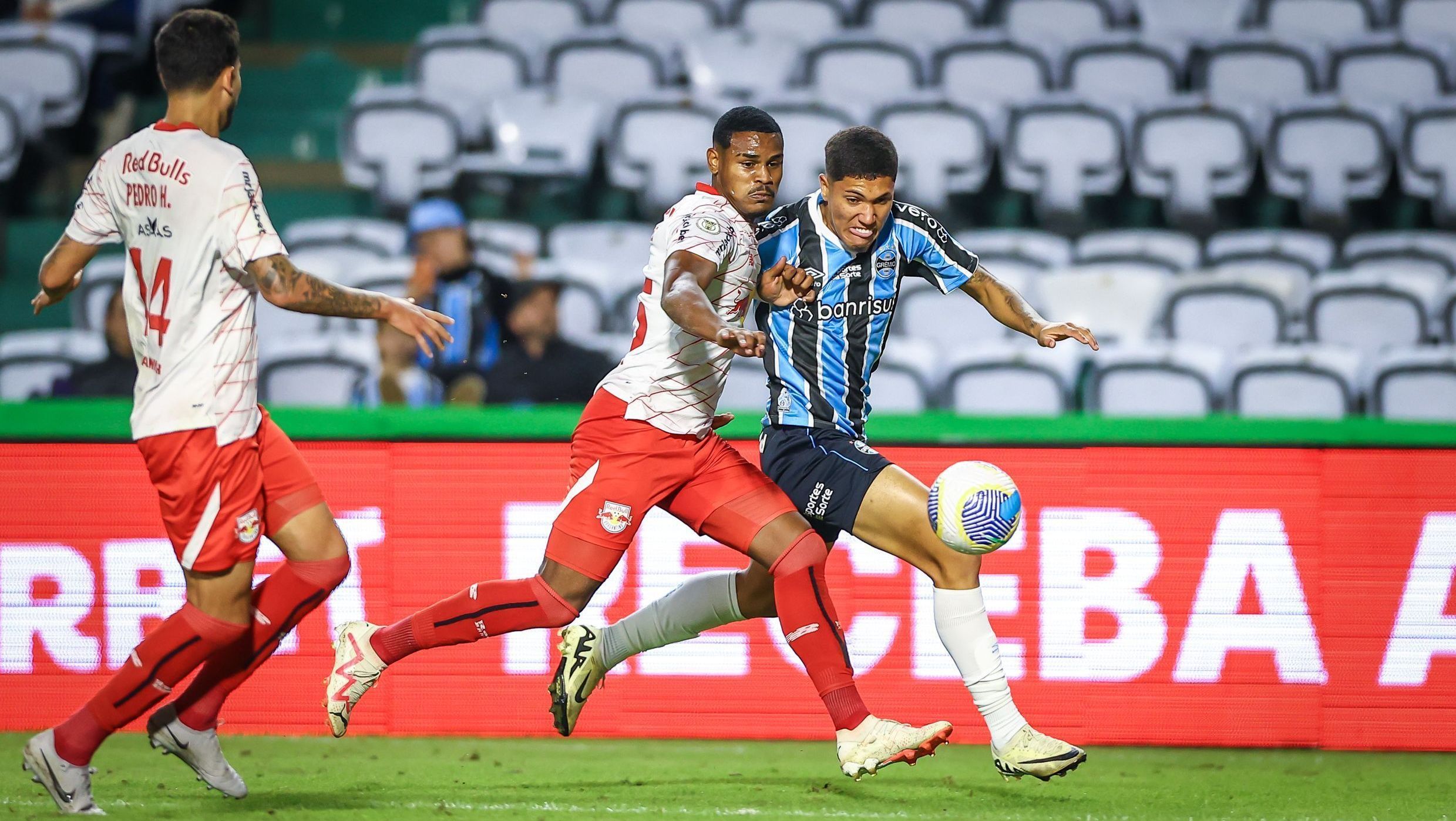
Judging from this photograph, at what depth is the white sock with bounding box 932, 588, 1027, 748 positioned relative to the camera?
4.38 m

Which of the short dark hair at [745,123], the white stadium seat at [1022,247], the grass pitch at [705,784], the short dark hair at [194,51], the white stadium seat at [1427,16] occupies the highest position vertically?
the white stadium seat at [1427,16]

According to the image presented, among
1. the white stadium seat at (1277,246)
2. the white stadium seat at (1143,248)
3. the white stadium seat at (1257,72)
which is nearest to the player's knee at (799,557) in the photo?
the white stadium seat at (1143,248)

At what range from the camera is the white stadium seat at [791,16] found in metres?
11.7

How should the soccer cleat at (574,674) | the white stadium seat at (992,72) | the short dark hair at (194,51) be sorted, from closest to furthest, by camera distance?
1. the short dark hair at (194,51)
2. the soccer cleat at (574,674)
3. the white stadium seat at (992,72)

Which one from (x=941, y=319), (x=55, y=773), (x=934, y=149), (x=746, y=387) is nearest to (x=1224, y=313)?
(x=941, y=319)

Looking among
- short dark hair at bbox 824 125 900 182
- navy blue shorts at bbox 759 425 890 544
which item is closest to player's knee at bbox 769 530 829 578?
navy blue shorts at bbox 759 425 890 544

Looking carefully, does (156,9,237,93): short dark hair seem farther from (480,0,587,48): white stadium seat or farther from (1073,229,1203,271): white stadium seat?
(480,0,587,48): white stadium seat

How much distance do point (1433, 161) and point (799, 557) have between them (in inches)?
301

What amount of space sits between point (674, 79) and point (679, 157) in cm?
137

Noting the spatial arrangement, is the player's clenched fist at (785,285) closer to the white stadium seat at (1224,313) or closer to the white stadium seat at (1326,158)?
the white stadium seat at (1224,313)

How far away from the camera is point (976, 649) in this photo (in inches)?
174

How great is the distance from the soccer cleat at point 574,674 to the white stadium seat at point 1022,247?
5097mm

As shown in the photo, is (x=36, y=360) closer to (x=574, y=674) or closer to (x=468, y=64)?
(x=468, y=64)

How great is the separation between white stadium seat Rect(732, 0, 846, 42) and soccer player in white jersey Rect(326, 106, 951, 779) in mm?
7481
